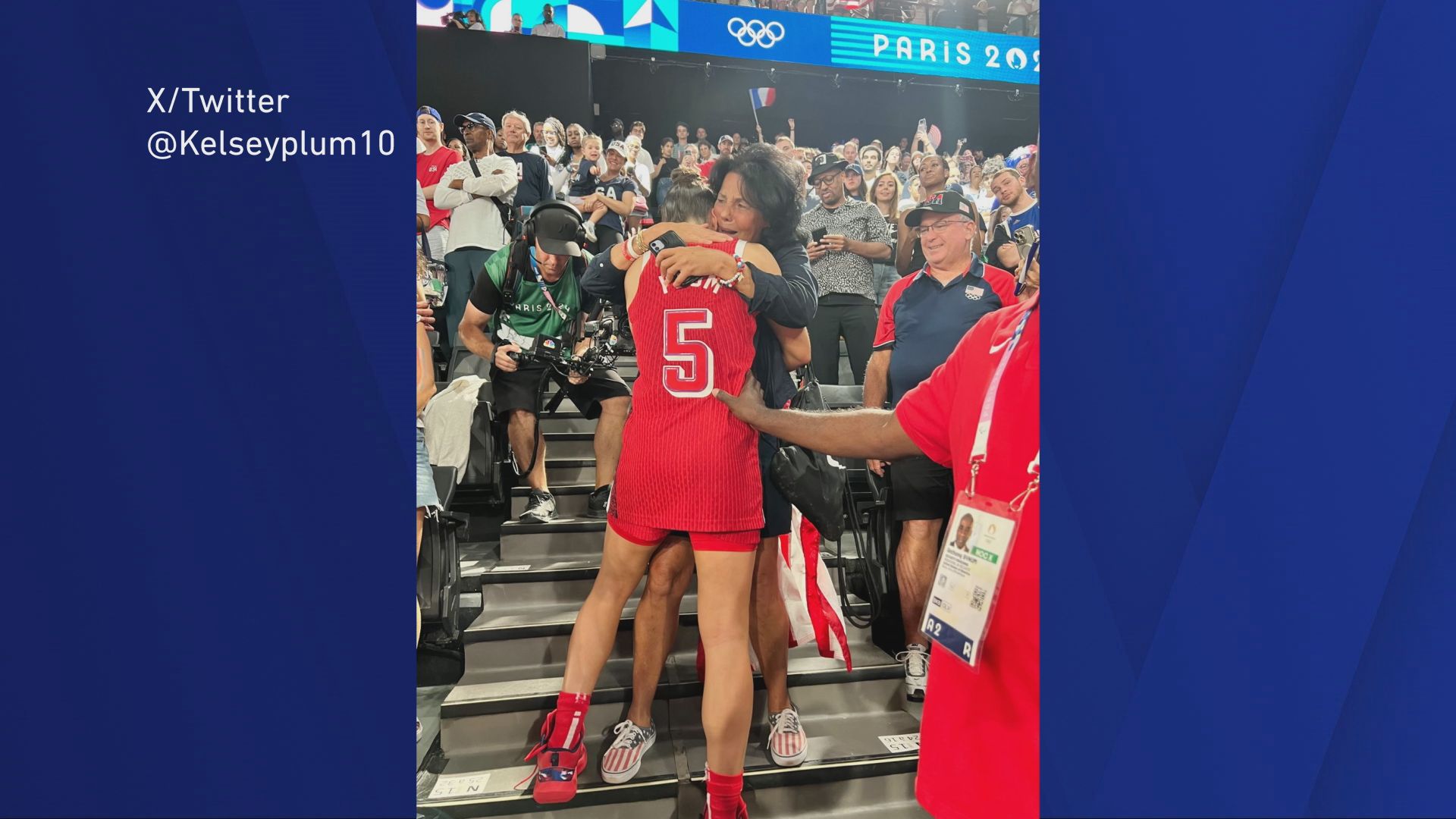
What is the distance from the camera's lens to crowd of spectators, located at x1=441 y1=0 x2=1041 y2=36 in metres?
1.80

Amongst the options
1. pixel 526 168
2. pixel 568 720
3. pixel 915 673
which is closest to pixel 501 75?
pixel 526 168

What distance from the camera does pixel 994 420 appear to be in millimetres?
1025

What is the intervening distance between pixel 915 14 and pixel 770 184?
92cm

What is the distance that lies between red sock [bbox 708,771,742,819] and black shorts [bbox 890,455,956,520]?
0.98m

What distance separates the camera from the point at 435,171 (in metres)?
1.78

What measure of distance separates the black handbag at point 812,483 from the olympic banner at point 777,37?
1.24 metres

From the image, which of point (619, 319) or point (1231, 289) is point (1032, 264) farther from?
point (619, 319)

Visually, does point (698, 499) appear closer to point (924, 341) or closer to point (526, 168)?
point (924, 341)

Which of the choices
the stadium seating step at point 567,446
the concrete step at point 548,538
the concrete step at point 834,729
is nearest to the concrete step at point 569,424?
the stadium seating step at point 567,446
